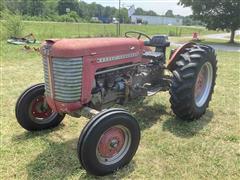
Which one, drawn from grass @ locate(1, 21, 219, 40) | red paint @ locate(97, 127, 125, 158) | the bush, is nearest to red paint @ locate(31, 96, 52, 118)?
red paint @ locate(97, 127, 125, 158)

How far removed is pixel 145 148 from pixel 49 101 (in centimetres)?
144

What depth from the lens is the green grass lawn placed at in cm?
390

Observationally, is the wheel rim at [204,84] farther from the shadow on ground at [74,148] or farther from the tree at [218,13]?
the tree at [218,13]

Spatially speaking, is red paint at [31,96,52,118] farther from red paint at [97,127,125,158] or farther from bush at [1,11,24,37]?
bush at [1,11,24,37]

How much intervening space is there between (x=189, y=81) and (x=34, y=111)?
2375 millimetres

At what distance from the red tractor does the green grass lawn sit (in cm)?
22

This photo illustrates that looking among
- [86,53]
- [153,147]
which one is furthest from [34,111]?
[153,147]

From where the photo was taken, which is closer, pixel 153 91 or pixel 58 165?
pixel 58 165

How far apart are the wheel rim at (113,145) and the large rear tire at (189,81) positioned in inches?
57.1

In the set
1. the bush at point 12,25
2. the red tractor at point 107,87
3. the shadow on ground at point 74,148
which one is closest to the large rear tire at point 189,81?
the red tractor at point 107,87

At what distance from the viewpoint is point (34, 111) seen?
15.8 ft

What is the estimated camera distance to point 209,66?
19.2 feet

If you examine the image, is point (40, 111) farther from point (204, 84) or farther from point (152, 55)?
point (204, 84)

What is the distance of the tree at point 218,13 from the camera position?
24.3 meters
